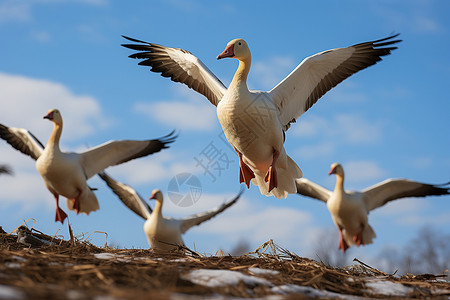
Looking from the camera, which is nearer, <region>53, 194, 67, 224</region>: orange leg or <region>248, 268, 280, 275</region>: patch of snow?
<region>248, 268, 280, 275</region>: patch of snow

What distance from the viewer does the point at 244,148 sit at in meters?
6.80

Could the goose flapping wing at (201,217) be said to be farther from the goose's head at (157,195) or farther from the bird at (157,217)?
the goose's head at (157,195)

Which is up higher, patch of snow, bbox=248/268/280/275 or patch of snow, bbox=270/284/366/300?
patch of snow, bbox=248/268/280/275

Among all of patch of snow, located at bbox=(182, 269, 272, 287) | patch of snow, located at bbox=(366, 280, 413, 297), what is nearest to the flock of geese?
patch of snow, located at bbox=(182, 269, 272, 287)

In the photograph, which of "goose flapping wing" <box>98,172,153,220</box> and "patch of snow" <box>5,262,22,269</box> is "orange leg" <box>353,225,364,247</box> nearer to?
"goose flapping wing" <box>98,172,153,220</box>

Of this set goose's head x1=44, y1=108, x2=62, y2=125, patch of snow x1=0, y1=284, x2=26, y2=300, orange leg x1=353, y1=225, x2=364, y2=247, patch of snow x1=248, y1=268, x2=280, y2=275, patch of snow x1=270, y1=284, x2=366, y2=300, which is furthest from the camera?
orange leg x1=353, y1=225, x2=364, y2=247

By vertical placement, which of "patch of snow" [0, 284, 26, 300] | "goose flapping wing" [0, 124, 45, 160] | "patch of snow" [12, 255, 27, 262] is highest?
"goose flapping wing" [0, 124, 45, 160]

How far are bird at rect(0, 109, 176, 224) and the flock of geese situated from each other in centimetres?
2

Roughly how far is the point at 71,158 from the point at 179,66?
300cm

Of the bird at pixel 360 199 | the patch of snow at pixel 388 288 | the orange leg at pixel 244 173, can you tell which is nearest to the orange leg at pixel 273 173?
the orange leg at pixel 244 173

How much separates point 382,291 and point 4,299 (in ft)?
9.72

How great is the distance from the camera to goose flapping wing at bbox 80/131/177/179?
9727 millimetres

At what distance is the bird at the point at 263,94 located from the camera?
6.53 m

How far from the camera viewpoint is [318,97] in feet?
26.2
